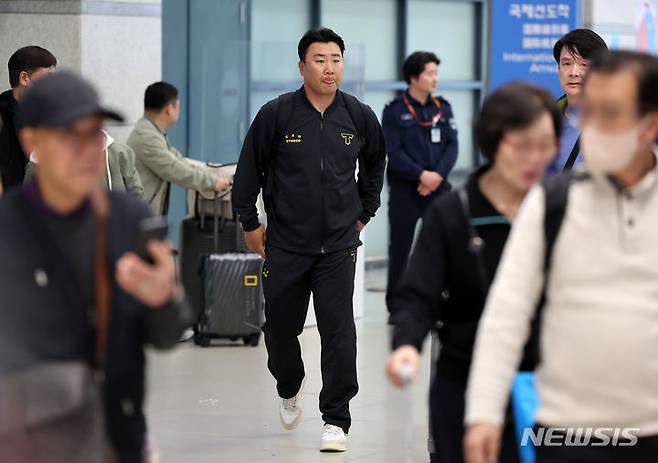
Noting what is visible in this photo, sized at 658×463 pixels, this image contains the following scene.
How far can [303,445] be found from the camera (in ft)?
28.8

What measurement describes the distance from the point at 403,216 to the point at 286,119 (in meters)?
4.97

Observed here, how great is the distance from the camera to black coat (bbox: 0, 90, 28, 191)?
8.73m

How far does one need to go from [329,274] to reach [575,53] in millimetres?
1988

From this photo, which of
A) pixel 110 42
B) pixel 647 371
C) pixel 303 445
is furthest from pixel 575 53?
pixel 110 42

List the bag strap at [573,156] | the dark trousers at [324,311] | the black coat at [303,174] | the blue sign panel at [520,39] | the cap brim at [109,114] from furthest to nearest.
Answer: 1. the blue sign panel at [520,39]
2. the black coat at [303,174]
3. the dark trousers at [324,311]
4. the bag strap at [573,156]
5. the cap brim at [109,114]

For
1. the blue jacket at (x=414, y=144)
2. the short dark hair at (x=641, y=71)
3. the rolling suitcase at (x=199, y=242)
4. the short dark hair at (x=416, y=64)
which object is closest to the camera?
the short dark hair at (x=641, y=71)

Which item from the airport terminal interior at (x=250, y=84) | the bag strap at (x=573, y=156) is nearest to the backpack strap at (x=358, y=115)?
the airport terminal interior at (x=250, y=84)

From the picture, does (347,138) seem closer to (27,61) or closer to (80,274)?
(27,61)

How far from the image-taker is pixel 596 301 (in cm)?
405

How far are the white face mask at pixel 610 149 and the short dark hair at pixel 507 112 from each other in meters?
0.54

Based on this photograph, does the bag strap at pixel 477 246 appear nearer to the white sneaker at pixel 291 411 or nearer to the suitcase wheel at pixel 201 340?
the white sneaker at pixel 291 411

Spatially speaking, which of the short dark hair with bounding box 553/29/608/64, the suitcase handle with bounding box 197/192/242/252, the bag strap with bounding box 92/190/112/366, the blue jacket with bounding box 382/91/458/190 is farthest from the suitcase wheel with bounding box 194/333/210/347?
the bag strap with bounding box 92/190/112/366

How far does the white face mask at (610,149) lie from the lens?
409 centimetres

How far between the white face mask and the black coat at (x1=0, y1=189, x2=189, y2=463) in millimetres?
A: 1108
